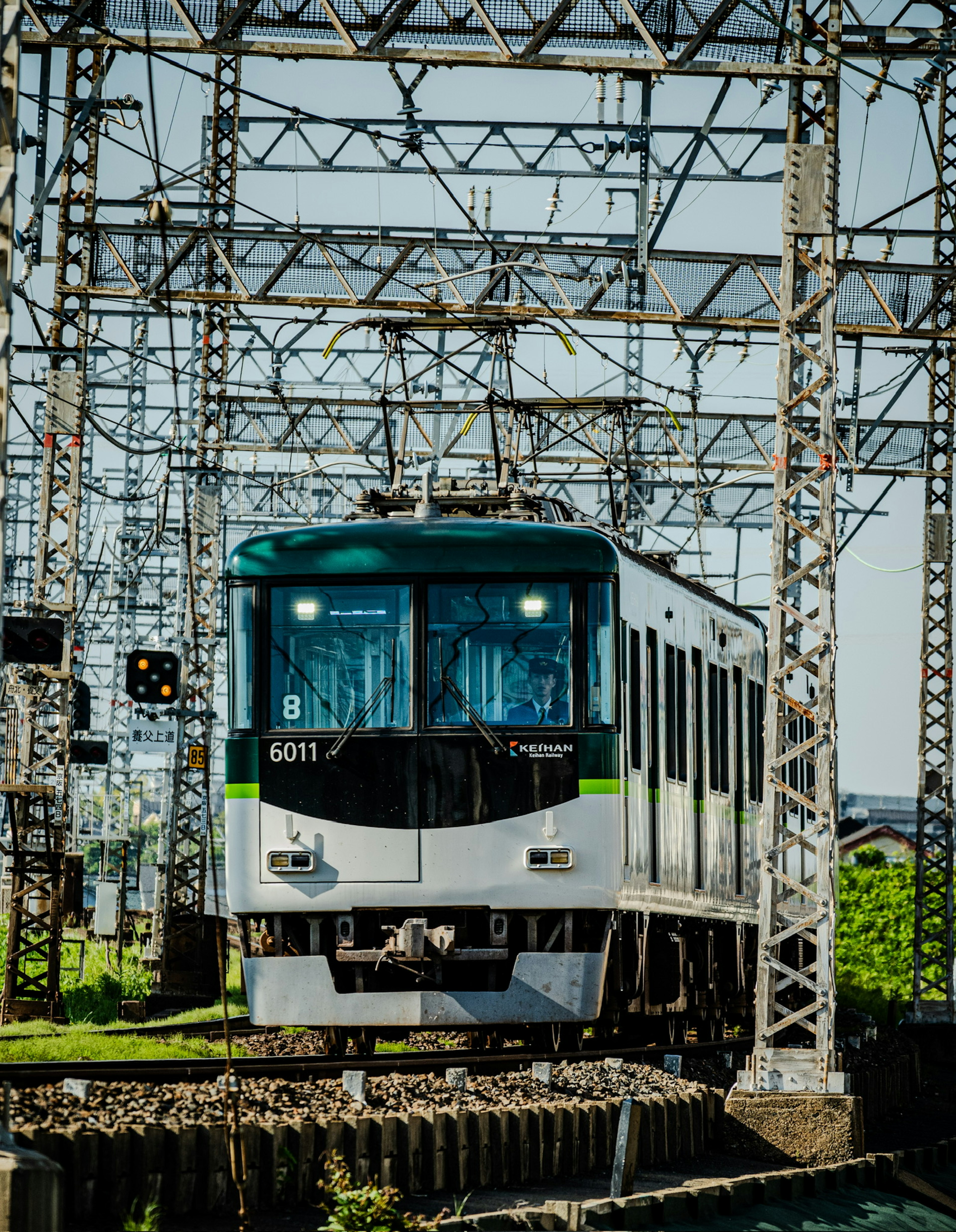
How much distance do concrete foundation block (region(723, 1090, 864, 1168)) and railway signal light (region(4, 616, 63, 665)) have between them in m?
7.26

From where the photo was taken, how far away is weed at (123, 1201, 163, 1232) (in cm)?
750

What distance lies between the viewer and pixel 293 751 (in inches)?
531

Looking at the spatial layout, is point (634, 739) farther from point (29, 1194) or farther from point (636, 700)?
Answer: point (29, 1194)

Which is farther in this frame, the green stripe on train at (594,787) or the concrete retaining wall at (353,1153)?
the green stripe on train at (594,787)

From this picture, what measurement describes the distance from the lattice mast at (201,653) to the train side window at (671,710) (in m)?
8.77

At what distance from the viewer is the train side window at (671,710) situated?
15156 millimetres

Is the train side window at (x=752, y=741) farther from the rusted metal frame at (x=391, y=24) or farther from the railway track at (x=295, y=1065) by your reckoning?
the rusted metal frame at (x=391, y=24)

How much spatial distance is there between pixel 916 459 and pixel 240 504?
1621 cm

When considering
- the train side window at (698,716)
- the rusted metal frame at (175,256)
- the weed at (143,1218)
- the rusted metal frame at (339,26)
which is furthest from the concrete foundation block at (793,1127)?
the rusted metal frame at (175,256)

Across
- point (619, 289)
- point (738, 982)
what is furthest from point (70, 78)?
point (738, 982)

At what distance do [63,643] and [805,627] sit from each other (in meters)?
7.49

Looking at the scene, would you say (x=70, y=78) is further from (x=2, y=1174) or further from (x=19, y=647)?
(x=2, y=1174)

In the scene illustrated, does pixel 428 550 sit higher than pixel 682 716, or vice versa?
pixel 428 550

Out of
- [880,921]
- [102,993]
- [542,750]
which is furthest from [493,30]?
[880,921]
